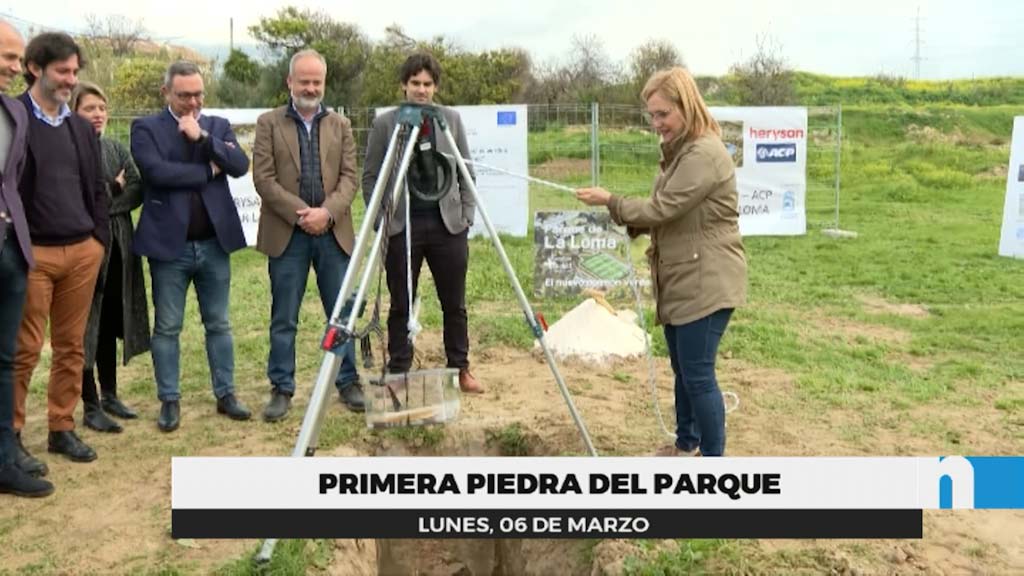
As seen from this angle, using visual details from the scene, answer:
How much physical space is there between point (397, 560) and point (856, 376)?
337 cm

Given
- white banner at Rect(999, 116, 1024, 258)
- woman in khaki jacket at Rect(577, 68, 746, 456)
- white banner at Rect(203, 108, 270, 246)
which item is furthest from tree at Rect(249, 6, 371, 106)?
woman in khaki jacket at Rect(577, 68, 746, 456)

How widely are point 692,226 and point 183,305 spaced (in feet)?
9.59

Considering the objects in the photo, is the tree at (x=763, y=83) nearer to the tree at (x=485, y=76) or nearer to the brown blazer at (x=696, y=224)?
the tree at (x=485, y=76)

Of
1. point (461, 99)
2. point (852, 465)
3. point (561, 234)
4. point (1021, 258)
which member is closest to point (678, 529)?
point (852, 465)

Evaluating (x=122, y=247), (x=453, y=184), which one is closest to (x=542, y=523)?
(x=453, y=184)

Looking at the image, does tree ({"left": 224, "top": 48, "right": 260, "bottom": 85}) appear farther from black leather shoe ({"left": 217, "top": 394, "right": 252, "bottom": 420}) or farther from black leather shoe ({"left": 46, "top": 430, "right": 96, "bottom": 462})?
black leather shoe ({"left": 46, "top": 430, "right": 96, "bottom": 462})

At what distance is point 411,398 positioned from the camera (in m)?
5.05

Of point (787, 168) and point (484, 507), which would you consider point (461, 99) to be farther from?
point (484, 507)

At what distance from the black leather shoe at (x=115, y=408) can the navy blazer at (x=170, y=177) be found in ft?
3.52

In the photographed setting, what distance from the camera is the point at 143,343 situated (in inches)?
207

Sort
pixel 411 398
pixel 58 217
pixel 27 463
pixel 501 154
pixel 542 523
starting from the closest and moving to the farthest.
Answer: pixel 542 523, pixel 58 217, pixel 27 463, pixel 411 398, pixel 501 154

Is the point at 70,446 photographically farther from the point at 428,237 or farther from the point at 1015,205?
the point at 1015,205

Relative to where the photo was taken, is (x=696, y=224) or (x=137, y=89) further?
(x=137, y=89)

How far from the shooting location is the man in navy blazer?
480 centimetres
